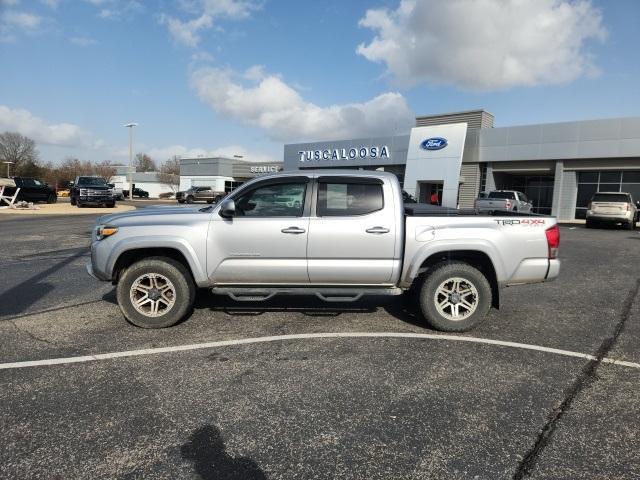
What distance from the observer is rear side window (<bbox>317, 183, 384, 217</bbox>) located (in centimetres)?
532

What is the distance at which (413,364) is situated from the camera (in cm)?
428

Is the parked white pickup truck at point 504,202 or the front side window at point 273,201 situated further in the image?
the parked white pickup truck at point 504,202

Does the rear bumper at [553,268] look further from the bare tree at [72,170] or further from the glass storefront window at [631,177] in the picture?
the bare tree at [72,170]

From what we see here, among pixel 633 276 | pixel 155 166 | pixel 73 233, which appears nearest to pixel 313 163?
pixel 73 233

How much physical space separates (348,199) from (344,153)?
3380 cm

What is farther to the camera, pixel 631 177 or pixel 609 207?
pixel 631 177

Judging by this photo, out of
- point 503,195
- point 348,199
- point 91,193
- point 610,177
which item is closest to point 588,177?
point 610,177

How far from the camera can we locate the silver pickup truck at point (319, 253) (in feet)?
17.1

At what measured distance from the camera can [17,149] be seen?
8294 cm

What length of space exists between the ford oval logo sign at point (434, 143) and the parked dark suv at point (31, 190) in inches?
1040

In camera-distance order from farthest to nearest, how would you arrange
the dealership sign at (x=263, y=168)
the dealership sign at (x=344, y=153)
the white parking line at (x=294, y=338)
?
the dealership sign at (x=263, y=168) < the dealership sign at (x=344, y=153) < the white parking line at (x=294, y=338)

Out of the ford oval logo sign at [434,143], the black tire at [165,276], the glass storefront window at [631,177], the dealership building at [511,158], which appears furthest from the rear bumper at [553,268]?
the ford oval logo sign at [434,143]

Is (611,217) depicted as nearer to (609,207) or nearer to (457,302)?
(609,207)

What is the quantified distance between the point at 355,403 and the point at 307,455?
770mm
